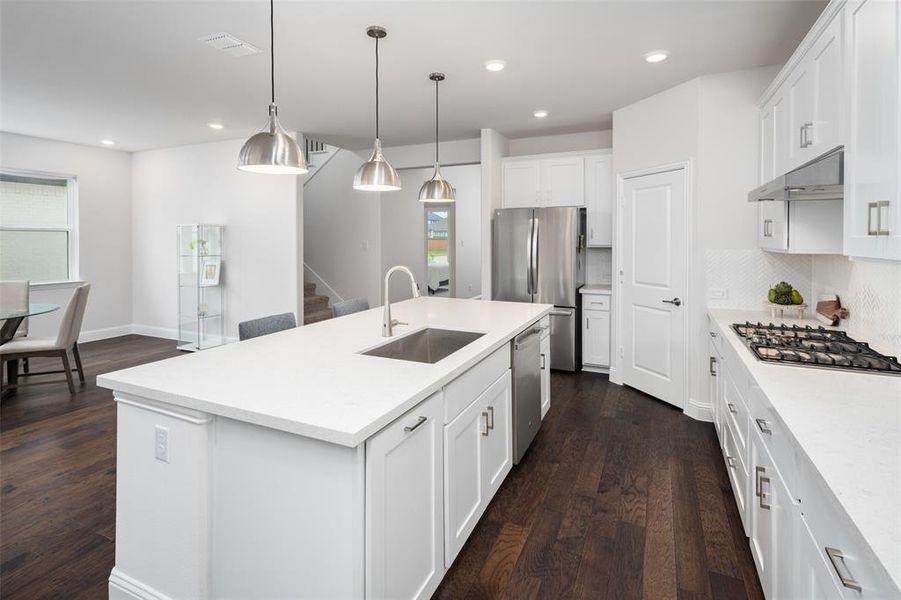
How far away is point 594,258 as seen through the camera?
5363 mm

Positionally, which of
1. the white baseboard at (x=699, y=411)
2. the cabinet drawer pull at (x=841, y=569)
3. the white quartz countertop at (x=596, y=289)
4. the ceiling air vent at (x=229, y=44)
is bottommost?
the white baseboard at (x=699, y=411)

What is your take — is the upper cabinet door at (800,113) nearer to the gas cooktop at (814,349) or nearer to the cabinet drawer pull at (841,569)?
the gas cooktop at (814,349)

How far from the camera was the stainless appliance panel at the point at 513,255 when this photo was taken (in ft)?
16.6

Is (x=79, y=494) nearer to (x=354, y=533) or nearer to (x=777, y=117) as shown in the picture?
(x=354, y=533)

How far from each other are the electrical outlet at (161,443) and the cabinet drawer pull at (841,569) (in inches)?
73.6

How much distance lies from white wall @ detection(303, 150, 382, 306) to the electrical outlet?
5356mm

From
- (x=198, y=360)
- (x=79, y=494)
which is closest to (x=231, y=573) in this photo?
(x=198, y=360)

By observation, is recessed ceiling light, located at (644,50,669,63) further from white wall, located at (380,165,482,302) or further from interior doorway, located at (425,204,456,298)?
interior doorway, located at (425,204,456,298)

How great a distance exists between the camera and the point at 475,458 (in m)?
2.15

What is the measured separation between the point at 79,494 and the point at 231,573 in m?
1.62

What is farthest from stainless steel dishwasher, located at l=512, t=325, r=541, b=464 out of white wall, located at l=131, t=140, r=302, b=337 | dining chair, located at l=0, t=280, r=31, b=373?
dining chair, located at l=0, t=280, r=31, b=373

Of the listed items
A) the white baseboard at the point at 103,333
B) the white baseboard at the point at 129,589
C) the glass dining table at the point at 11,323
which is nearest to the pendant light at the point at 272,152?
the white baseboard at the point at 129,589

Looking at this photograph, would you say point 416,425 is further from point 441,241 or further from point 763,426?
point 441,241

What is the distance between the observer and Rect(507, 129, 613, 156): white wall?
17.6 ft
